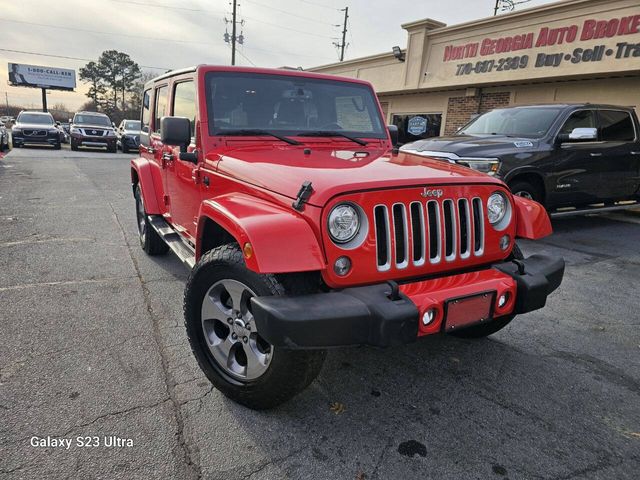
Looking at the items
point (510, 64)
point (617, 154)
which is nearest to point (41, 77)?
point (510, 64)

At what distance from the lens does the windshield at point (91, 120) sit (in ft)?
69.3

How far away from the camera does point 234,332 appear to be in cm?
245

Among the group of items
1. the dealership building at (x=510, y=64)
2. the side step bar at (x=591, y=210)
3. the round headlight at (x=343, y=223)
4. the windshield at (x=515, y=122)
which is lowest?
the side step bar at (x=591, y=210)

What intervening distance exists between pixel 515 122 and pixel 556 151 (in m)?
0.86

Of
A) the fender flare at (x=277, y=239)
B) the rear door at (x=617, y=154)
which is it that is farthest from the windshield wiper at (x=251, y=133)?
the rear door at (x=617, y=154)

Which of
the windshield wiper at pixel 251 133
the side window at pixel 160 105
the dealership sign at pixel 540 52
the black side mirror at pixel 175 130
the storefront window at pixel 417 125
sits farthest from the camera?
the storefront window at pixel 417 125

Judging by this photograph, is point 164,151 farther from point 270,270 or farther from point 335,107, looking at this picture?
point 270,270

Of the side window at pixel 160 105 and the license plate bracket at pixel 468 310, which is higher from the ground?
the side window at pixel 160 105

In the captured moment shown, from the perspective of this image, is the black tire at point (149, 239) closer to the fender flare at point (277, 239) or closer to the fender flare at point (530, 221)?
the fender flare at point (277, 239)

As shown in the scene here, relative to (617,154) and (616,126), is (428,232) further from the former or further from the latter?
(616,126)

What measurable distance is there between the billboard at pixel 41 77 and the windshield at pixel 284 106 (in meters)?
53.1

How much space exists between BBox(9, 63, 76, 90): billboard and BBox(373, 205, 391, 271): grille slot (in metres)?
54.8

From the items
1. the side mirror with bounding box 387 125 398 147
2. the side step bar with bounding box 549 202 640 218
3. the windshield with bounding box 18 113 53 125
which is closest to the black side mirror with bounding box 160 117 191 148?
the side mirror with bounding box 387 125 398 147

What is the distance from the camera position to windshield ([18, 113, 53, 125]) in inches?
798
